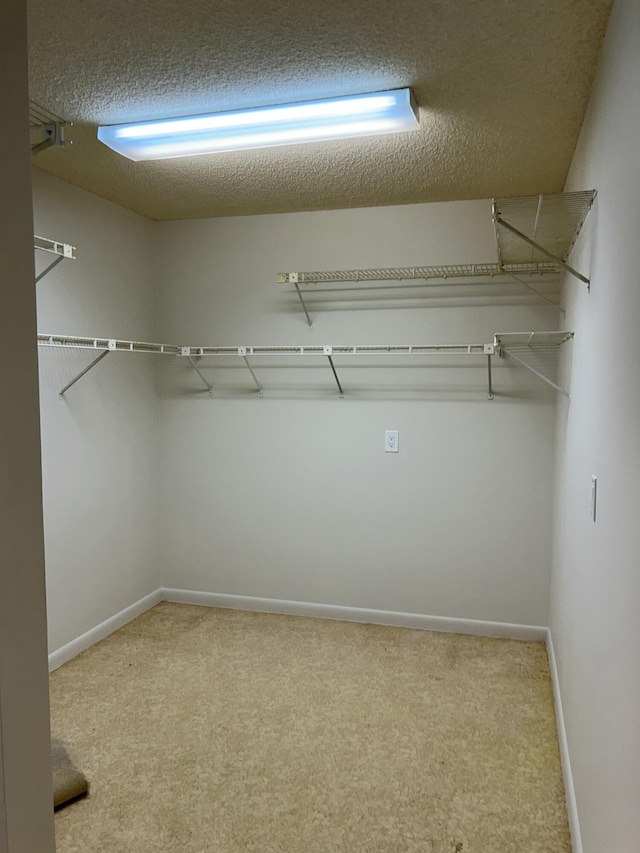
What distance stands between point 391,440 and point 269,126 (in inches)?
70.8

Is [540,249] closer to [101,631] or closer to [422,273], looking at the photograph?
[422,273]

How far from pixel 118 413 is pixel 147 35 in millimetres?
2131

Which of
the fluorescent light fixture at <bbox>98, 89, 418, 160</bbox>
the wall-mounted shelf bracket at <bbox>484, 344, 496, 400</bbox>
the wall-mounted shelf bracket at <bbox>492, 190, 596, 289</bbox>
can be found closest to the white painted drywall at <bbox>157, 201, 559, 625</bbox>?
the wall-mounted shelf bracket at <bbox>484, 344, 496, 400</bbox>

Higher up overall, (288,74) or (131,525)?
(288,74)

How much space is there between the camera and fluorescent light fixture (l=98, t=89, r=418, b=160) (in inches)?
82.4

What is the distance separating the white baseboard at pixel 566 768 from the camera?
1.86 m

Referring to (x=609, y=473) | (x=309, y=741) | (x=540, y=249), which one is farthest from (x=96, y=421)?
(x=609, y=473)

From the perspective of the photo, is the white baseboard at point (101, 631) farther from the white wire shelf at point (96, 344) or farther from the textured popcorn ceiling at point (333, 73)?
the textured popcorn ceiling at point (333, 73)

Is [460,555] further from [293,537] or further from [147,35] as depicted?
[147,35]

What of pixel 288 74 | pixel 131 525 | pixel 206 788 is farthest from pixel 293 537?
pixel 288 74

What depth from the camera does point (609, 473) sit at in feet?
5.02

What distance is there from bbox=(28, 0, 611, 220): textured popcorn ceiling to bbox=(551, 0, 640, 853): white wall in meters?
0.20

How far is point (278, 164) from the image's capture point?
2.73 meters

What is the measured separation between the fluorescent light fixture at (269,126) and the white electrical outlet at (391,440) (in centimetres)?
166
